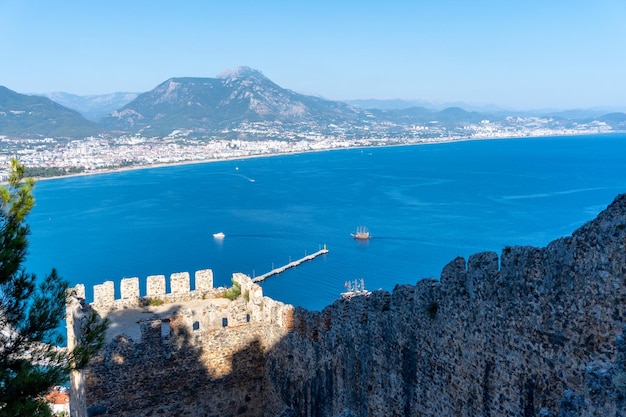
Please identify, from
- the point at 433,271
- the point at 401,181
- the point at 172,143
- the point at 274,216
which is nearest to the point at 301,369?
the point at 433,271

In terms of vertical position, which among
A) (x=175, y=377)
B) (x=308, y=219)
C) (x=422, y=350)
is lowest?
(x=308, y=219)

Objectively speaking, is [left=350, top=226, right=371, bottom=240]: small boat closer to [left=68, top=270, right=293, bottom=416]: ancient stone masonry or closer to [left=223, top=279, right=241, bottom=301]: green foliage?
[left=223, top=279, right=241, bottom=301]: green foliage

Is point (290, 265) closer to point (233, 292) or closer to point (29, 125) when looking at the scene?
point (233, 292)

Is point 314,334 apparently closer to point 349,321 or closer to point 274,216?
point 349,321

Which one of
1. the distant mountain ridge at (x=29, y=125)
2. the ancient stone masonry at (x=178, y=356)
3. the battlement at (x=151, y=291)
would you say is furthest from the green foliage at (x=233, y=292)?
the distant mountain ridge at (x=29, y=125)

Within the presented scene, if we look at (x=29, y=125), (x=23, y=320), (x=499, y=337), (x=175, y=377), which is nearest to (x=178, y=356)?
(x=175, y=377)

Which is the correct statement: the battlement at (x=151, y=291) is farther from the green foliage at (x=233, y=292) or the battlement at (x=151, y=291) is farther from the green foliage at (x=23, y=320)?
the green foliage at (x=23, y=320)
